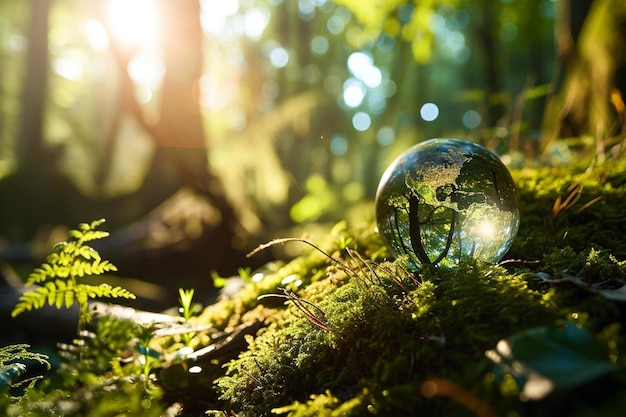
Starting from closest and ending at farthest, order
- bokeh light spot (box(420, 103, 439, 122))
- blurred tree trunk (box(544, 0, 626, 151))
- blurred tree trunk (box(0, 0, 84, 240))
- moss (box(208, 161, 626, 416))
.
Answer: moss (box(208, 161, 626, 416)), blurred tree trunk (box(544, 0, 626, 151)), bokeh light spot (box(420, 103, 439, 122)), blurred tree trunk (box(0, 0, 84, 240))

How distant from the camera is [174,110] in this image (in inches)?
372

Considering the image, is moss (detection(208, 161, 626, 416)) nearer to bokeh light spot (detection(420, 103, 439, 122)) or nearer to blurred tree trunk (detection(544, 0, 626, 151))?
blurred tree trunk (detection(544, 0, 626, 151))

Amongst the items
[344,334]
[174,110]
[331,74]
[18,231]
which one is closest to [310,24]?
[331,74]

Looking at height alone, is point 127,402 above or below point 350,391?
above

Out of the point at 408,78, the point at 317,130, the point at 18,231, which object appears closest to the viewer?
the point at 18,231

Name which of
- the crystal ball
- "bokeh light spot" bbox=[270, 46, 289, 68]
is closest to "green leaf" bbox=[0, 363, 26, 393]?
the crystal ball

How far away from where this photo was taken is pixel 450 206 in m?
2.36

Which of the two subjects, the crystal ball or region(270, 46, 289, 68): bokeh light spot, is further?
region(270, 46, 289, 68): bokeh light spot

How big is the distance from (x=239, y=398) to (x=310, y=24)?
92.0ft

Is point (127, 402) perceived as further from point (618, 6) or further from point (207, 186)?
point (207, 186)

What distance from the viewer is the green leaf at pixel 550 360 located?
1.27m

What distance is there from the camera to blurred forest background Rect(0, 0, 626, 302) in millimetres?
6430

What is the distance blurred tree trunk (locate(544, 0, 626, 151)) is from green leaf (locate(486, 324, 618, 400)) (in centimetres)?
395

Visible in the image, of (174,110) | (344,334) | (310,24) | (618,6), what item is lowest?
(344,334)
